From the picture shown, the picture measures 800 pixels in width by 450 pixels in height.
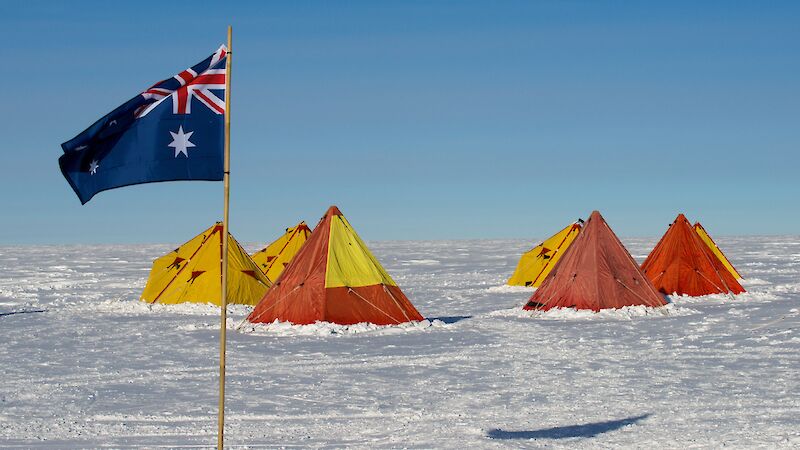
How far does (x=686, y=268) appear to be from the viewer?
34562 mm

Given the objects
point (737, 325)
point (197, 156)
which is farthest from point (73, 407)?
point (737, 325)

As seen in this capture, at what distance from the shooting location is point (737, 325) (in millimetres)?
25203

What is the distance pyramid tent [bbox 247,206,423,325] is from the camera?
81.9 ft

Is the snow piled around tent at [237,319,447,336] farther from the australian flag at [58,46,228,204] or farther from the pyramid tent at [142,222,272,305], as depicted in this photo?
the australian flag at [58,46,228,204]

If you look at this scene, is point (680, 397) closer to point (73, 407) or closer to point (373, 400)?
point (373, 400)

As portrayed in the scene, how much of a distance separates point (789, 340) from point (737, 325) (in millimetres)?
3281

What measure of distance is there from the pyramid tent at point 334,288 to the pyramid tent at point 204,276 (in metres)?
6.58

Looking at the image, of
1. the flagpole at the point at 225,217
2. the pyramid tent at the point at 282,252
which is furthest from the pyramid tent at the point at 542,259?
the flagpole at the point at 225,217

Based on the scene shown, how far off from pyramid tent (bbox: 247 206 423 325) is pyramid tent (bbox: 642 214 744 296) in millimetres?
12059

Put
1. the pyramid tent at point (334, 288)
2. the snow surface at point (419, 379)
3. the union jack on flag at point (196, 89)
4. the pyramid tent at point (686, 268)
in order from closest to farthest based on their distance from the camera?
the union jack on flag at point (196, 89) → the snow surface at point (419, 379) → the pyramid tent at point (334, 288) → the pyramid tent at point (686, 268)

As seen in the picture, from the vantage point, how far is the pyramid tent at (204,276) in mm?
31938

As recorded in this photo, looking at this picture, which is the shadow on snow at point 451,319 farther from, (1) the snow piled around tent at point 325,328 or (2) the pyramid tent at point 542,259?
(2) the pyramid tent at point 542,259

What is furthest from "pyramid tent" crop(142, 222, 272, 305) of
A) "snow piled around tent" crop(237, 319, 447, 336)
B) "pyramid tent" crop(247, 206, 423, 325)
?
"snow piled around tent" crop(237, 319, 447, 336)

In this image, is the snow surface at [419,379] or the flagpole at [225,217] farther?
the snow surface at [419,379]
